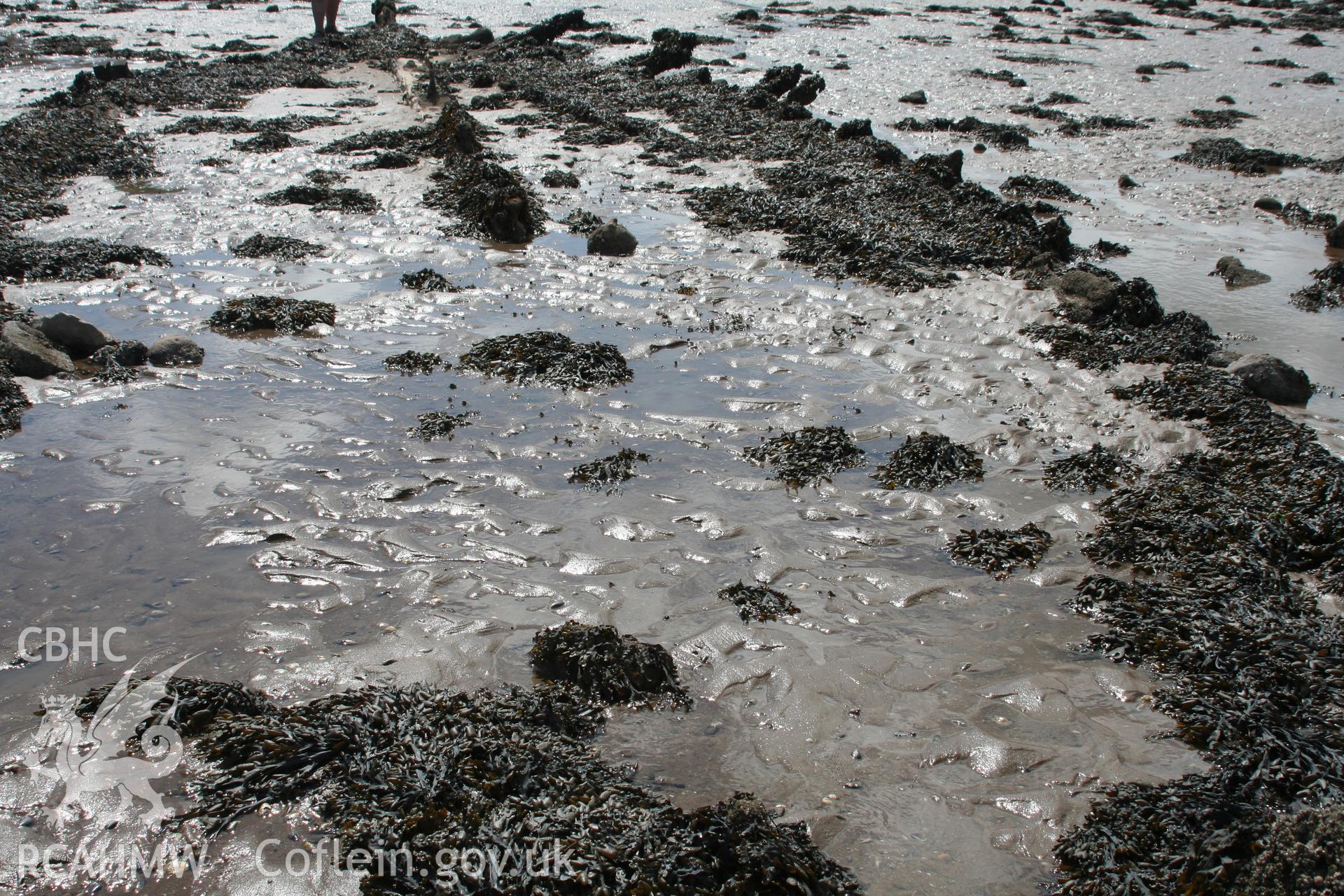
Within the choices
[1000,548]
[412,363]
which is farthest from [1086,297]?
[412,363]

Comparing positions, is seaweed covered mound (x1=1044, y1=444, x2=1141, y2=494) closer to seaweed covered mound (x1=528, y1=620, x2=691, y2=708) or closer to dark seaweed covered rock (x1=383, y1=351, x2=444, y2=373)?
seaweed covered mound (x1=528, y1=620, x2=691, y2=708)

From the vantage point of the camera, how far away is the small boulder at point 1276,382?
7.89m

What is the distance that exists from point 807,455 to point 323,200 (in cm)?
955

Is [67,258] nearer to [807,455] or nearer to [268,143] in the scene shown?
[268,143]

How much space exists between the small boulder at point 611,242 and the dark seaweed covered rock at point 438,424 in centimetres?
445

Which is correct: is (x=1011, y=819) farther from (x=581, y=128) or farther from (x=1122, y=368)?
(x=581, y=128)

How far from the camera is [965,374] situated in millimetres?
8398

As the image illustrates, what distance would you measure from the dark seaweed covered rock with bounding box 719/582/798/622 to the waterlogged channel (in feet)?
0.21

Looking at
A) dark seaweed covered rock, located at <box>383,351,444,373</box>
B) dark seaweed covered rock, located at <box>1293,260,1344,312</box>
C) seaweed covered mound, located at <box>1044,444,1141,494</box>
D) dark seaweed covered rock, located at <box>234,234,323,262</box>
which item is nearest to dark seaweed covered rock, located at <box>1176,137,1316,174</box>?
dark seaweed covered rock, located at <box>1293,260,1344,312</box>

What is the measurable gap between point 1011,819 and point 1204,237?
11693mm

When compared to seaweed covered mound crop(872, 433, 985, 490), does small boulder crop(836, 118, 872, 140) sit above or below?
above

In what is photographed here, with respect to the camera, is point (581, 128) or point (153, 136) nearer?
point (153, 136)

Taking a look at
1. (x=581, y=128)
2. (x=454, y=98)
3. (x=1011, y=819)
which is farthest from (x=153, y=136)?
(x=1011, y=819)

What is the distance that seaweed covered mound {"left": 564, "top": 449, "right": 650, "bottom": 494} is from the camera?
652cm
